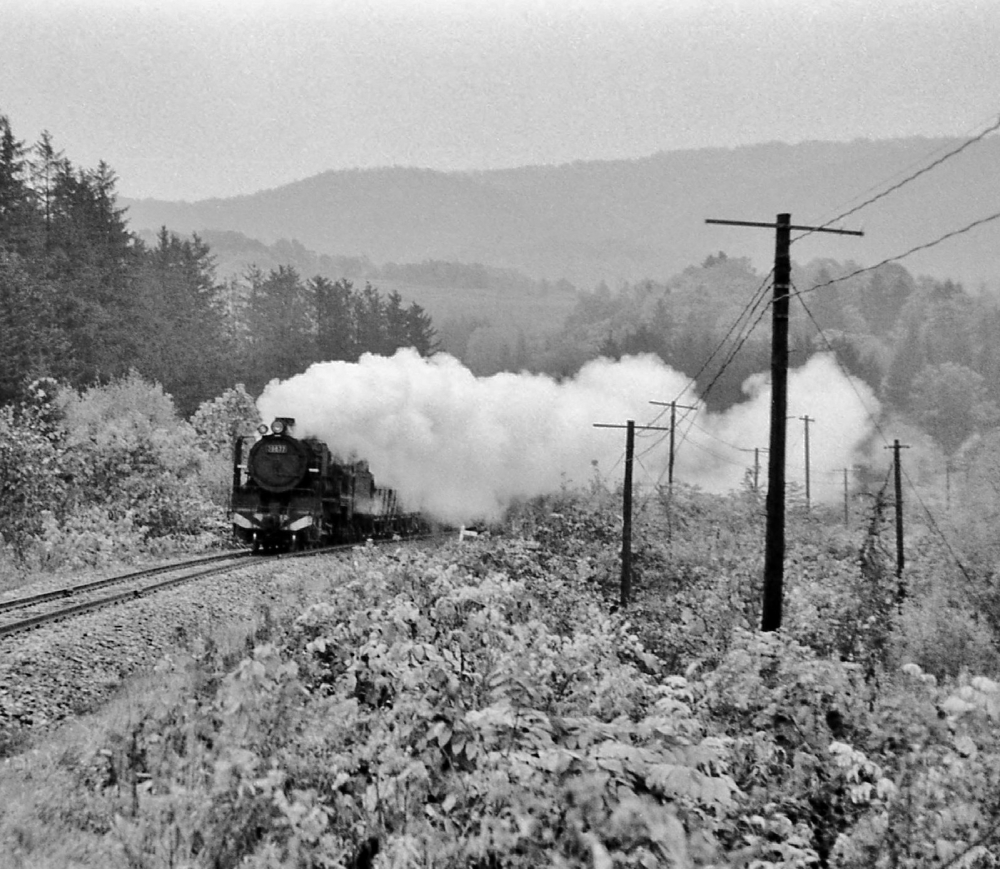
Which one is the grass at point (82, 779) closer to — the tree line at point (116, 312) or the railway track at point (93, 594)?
the railway track at point (93, 594)

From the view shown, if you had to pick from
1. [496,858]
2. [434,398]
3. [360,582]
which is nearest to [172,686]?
[360,582]

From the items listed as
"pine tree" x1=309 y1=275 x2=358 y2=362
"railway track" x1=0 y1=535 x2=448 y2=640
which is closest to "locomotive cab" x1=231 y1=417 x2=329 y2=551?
"railway track" x1=0 y1=535 x2=448 y2=640

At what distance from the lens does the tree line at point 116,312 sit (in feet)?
140

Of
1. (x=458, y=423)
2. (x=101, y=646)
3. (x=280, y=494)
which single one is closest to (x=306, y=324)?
(x=458, y=423)

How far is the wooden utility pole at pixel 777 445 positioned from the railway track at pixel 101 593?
1016cm

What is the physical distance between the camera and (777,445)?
39.3 feet

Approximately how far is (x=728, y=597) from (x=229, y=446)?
30464 millimetres

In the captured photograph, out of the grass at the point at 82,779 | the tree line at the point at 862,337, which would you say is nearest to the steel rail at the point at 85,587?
the grass at the point at 82,779

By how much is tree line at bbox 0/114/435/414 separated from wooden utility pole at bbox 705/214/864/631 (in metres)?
36.0

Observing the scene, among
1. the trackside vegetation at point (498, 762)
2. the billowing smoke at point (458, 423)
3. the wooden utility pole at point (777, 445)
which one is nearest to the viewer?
the trackside vegetation at point (498, 762)

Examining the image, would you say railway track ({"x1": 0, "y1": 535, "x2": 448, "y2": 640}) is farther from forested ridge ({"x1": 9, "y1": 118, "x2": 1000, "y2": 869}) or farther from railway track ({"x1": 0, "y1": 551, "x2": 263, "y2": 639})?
forested ridge ({"x1": 9, "y1": 118, "x2": 1000, "y2": 869})

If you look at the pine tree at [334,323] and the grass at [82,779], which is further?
the pine tree at [334,323]

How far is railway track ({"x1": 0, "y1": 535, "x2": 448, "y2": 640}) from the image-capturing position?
1262 cm

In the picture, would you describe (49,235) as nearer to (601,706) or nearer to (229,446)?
(229,446)
